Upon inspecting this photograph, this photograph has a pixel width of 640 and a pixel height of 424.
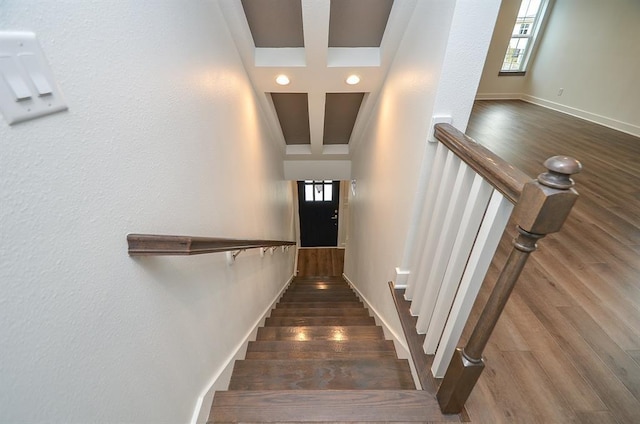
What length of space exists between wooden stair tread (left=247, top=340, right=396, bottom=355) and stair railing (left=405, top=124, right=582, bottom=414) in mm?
498

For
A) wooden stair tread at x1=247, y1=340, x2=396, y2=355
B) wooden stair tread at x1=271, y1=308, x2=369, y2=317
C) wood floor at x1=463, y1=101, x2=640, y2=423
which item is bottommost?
wooden stair tread at x1=271, y1=308, x2=369, y2=317

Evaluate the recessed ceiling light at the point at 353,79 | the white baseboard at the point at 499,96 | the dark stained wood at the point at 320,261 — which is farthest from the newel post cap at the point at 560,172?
the white baseboard at the point at 499,96

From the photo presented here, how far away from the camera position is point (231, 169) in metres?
1.74

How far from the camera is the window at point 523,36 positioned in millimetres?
5559

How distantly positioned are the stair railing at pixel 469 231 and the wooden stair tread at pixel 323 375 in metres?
0.28

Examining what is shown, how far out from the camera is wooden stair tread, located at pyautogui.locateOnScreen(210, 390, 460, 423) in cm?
113

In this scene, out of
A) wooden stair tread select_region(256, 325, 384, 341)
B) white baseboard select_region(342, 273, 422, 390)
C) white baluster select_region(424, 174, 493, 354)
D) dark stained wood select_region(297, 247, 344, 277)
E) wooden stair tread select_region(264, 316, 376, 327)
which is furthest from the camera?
dark stained wood select_region(297, 247, 344, 277)

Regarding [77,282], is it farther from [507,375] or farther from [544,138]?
[544,138]

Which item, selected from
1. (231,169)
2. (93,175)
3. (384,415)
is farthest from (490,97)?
(93,175)

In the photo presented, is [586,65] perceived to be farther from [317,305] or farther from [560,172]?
[560,172]

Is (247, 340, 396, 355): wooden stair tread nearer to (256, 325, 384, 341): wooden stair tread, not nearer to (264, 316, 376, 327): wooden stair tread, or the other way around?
(256, 325, 384, 341): wooden stair tread

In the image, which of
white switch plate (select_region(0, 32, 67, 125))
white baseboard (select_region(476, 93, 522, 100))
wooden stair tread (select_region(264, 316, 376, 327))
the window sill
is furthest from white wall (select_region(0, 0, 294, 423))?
the window sill

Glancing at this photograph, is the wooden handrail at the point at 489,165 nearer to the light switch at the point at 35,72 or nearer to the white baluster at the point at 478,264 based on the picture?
the white baluster at the point at 478,264

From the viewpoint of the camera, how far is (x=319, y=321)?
107 inches
